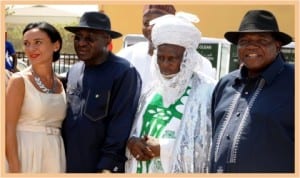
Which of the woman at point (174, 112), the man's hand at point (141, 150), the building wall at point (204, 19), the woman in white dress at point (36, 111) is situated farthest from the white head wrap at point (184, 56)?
the building wall at point (204, 19)

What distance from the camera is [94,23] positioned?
4422mm

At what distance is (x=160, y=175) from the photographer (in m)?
4.14

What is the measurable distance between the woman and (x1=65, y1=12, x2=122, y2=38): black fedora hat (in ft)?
1.32

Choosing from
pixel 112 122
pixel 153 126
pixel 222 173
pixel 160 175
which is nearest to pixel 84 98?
pixel 112 122

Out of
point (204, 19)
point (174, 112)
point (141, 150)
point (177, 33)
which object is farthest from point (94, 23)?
point (204, 19)

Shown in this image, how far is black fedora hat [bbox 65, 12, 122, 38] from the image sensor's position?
4395 mm

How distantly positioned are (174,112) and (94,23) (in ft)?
3.15

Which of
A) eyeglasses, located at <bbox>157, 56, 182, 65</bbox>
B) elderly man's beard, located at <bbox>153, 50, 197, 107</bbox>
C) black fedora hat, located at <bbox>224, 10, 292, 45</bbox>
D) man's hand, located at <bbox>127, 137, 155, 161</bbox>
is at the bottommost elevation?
man's hand, located at <bbox>127, 137, 155, 161</bbox>

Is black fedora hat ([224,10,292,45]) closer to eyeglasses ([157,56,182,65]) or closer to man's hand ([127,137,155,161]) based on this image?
eyeglasses ([157,56,182,65])

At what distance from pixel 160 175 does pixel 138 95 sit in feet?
2.33

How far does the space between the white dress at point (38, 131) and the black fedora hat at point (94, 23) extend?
0.57 metres

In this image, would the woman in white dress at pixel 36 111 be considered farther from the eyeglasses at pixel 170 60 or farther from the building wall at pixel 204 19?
the building wall at pixel 204 19

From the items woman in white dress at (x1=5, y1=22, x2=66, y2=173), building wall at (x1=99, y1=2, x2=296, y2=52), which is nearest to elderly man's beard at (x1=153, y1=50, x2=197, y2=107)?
woman in white dress at (x1=5, y1=22, x2=66, y2=173)

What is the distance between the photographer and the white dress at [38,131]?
418 centimetres
